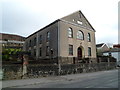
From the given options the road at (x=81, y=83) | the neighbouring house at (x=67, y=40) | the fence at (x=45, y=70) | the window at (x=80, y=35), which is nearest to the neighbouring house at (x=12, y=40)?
the neighbouring house at (x=67, y=40)

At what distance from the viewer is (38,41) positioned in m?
33.2

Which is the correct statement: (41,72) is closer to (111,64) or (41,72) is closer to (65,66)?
(65,66)

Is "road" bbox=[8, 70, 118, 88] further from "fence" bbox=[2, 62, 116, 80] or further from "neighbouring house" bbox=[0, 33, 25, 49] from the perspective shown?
"neighbouring house" bbox=[0, 33, 25, 49]

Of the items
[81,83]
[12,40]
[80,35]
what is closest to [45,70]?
[81,83]

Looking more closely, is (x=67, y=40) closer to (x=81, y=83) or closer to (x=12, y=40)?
(x=81, y=83)

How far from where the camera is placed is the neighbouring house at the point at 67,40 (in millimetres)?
24891

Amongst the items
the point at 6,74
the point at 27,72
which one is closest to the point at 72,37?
the point at 27,72

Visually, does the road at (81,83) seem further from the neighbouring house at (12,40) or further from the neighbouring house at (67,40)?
the neighbouring house at (12,40)

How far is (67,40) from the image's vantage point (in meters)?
26.1

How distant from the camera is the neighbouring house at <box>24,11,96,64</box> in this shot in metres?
24.9

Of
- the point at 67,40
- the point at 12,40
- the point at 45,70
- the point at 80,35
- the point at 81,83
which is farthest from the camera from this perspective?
the point at 12,40

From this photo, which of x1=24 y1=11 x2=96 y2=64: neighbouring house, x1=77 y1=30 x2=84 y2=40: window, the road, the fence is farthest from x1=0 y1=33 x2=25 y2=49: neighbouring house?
the road

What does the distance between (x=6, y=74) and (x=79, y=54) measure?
17086 mm

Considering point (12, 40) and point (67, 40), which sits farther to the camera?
Result: point (12, 40)
